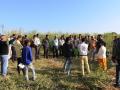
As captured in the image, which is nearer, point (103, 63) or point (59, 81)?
point (59, 81)

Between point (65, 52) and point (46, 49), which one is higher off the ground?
point (65, 52)

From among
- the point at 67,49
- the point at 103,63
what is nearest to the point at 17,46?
the point at 67,49

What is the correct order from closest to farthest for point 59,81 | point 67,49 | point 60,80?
point 59,81
point 60,80
point 67,49

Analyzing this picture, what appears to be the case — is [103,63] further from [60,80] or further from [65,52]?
[60,80]

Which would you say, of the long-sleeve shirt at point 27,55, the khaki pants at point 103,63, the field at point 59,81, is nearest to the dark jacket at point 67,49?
the field at point 59,81

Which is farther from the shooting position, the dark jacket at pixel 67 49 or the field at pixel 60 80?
the dark jacket at pixel 67 49

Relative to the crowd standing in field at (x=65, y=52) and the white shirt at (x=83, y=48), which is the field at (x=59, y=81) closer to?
the crowd standing in field at (x=65, y=52)

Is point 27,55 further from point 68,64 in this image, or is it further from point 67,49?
point 68,64

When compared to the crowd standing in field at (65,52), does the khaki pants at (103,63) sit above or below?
below

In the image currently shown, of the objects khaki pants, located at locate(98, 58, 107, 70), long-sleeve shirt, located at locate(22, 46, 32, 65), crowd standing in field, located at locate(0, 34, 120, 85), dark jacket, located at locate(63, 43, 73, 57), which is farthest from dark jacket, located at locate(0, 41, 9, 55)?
khaki pants, located at locate(98, 58, 107, 70)

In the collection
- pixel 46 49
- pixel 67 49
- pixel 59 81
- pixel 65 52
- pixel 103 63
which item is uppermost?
pixel 67 49

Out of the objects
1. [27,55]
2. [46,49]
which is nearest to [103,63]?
[27,55]

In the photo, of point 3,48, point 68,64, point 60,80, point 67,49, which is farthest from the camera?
point 68,64

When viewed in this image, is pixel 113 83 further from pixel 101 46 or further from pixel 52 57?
pixel 52 57
